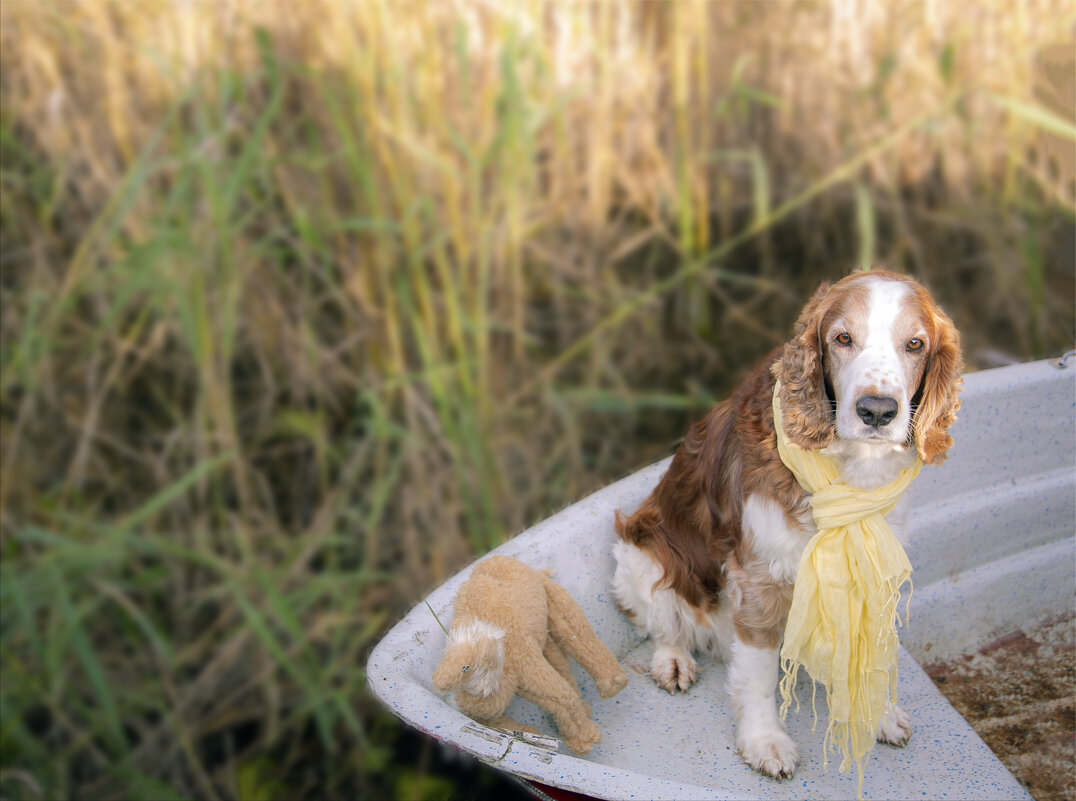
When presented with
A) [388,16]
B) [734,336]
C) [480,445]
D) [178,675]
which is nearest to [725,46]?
[734,336]

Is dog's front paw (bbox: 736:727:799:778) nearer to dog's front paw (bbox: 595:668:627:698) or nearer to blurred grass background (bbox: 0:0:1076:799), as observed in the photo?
dog's front paw (bbox: 595:668:627:698)

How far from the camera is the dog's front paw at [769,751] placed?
66.4 inches

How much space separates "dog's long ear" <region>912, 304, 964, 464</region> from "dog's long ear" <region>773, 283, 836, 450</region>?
0.45 ft

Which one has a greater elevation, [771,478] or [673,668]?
[771,478]

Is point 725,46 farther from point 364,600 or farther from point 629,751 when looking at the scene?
point 629,751

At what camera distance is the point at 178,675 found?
2572 millimetres

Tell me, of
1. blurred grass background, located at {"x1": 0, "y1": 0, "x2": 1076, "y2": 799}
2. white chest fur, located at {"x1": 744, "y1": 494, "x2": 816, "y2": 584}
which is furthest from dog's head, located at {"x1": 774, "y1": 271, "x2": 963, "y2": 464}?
blurred grass background, located at {"x1": 0, "y1": 0, "x2": 1076, "y2": 799}

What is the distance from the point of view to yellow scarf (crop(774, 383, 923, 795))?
151 centimetres

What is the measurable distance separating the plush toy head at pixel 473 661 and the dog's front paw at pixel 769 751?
1.71 ft

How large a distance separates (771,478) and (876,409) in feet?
0.95

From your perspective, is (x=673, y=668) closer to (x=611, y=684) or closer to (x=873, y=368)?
(x=611, y=684)

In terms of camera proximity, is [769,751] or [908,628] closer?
[769,751]

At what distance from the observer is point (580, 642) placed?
1.72 m

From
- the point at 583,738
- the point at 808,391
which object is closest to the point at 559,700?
the point at 583,738
